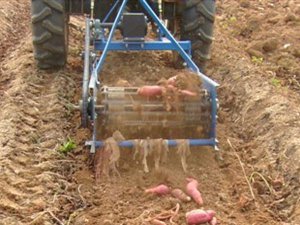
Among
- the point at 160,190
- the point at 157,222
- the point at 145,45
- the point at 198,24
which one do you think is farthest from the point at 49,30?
the point at 157,222

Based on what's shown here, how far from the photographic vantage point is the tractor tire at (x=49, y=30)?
292 inches

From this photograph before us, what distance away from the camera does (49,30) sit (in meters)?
7.54

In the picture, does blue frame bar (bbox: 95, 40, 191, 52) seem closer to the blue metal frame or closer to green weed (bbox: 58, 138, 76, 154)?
the blue metal frame

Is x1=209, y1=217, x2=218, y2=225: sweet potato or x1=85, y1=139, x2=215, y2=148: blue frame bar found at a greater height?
x1=85, y1=139, x2=215, y2=148: blue frame bar

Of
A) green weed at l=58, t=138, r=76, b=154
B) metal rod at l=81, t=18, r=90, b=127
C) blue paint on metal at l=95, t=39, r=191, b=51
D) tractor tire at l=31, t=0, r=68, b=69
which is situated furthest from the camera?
tractor tire at l=31, t=0, r=68, b=69

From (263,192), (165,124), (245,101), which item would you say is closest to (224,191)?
(263,192)

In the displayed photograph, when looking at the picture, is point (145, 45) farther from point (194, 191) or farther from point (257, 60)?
point (257, 60)

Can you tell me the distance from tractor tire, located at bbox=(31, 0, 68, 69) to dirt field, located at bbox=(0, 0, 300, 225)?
0.84ft

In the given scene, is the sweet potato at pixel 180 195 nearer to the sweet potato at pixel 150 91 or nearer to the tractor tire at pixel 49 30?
the sweet potato at pixel 150 91

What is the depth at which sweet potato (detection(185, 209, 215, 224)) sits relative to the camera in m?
5.13

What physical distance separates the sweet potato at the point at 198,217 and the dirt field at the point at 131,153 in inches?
3.5

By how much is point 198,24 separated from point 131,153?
195 cm

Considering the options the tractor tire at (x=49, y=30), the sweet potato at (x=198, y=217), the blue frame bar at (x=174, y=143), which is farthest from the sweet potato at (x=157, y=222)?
the tractor tire at (x=49, y=30)

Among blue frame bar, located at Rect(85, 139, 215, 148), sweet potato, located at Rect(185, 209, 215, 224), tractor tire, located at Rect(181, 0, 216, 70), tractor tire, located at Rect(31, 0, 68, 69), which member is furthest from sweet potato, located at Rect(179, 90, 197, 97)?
tractor tire, located at Rect(31, 0, 68, 69)
